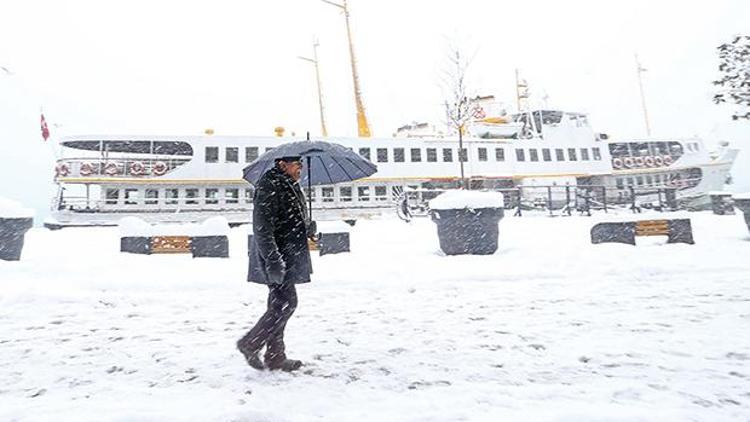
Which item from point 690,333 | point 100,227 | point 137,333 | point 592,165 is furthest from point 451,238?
point 592,165

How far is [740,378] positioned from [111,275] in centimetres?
870

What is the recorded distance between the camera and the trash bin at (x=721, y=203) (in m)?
18.5

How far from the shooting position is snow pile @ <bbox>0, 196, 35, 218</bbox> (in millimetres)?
8680

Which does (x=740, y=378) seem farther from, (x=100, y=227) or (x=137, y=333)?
(x=100, y=227)

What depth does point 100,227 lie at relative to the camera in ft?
63.5

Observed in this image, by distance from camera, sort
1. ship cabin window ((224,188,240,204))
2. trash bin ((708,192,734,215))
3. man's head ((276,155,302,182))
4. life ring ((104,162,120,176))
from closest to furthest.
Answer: man's head ((276,155,302,182)), trash bin ((708,192,734,215)), life ring ((104,162,120,176)), ship cabin window ((224,188,240,204))

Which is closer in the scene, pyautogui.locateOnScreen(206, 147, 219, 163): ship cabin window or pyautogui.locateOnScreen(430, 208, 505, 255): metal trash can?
pyautogui.locateOnScreen(430, 208, 505, 255): metal trash can

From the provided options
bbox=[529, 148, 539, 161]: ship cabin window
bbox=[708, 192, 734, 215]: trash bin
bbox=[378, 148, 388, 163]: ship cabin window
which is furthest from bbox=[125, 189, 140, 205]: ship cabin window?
bbox=[708, 192, 734, 215]: trash bin

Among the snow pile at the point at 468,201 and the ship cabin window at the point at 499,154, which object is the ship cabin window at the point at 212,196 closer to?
the snow pile at the point at 468,201

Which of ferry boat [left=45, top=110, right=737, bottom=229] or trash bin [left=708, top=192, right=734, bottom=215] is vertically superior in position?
ferry boat [left=45, top=110, right=737, bottom=229]

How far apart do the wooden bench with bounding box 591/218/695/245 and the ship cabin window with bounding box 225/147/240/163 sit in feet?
57.7

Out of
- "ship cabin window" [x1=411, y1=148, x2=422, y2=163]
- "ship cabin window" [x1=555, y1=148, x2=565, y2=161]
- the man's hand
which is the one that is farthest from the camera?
"ship cabin window" [x1=555, y1=148, x2=565, y2=161]

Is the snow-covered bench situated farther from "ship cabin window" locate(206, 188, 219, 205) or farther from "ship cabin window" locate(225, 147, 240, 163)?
"ship cabin window" locate(225, 147, 240, 163)

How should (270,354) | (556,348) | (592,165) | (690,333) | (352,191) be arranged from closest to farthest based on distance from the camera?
(270,354), (556,348), (690,333), (352,191), (592,165)
